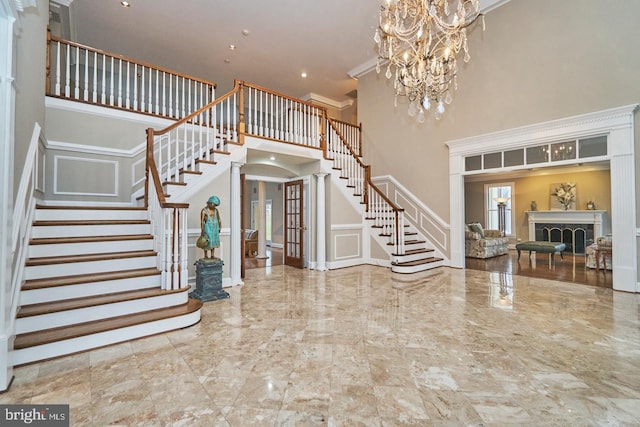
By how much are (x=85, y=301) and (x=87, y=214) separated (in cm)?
158

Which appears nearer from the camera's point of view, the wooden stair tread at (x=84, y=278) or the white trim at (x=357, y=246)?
the wooden stair tread at (x=84, y=278)

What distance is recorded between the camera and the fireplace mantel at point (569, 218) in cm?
809

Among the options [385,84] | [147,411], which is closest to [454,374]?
[147,411]

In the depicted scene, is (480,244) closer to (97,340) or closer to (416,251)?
(416,251)

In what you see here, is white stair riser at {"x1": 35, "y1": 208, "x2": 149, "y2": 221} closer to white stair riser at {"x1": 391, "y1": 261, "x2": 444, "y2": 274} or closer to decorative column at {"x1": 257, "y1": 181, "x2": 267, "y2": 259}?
decorative column at {"x1": 257, "y1": 181, "x2": 267, "y2": 259}

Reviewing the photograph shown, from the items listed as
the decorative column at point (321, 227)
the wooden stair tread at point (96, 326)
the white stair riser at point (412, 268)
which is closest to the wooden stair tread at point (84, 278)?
the wooden stair tread at point (96, 326)

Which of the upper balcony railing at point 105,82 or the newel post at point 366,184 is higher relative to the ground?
the upper balcony railing at point 105,82

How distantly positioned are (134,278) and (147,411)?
5.99 ft

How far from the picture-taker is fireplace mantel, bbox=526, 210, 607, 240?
809 cm

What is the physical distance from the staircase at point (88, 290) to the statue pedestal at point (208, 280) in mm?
679

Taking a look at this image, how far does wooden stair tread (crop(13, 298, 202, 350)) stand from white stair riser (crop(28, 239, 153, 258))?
41.1 inches

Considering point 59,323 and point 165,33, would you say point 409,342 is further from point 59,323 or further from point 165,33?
point 165,33

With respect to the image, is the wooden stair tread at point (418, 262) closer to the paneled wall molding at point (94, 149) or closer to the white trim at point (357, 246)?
the white trim at point (357, 246)

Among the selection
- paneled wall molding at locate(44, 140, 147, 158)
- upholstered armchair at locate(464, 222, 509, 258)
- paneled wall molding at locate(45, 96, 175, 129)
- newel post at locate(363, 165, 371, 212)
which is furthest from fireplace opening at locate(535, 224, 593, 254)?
paneled wall molding at locate(44, 140, 147, 158)
